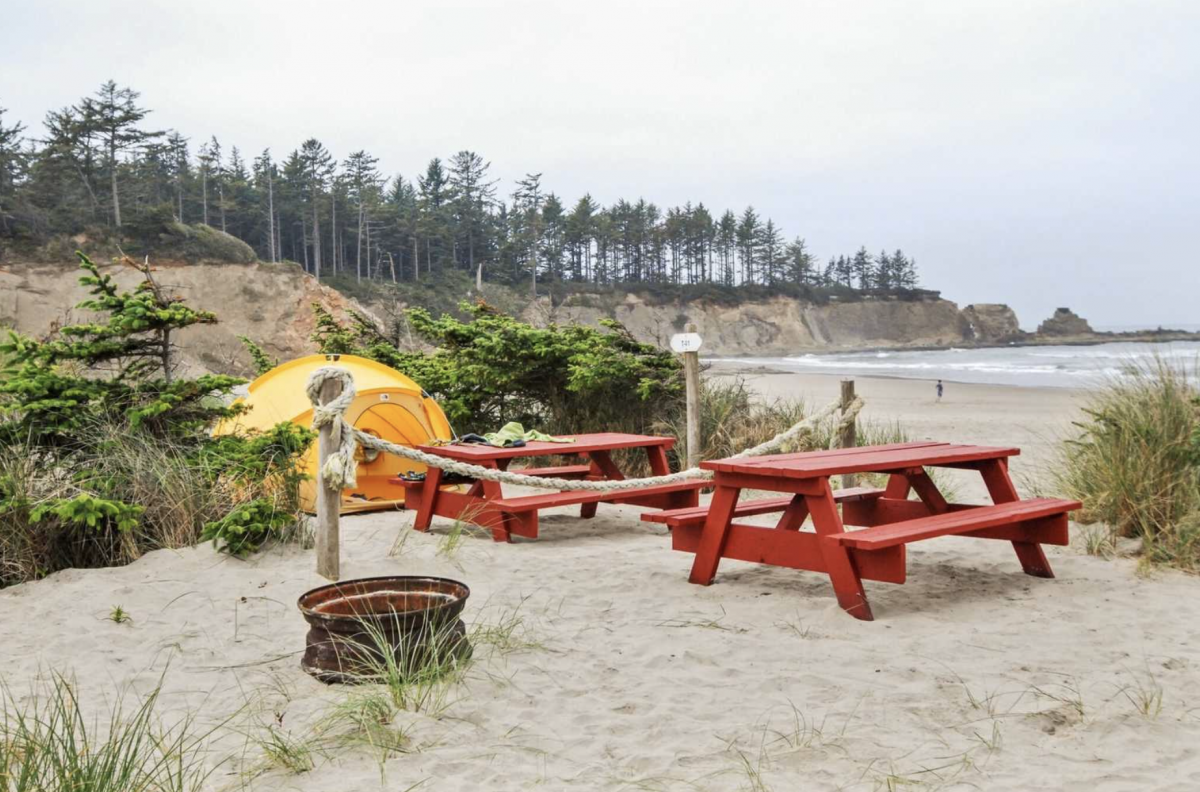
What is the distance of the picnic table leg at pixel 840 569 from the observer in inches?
178

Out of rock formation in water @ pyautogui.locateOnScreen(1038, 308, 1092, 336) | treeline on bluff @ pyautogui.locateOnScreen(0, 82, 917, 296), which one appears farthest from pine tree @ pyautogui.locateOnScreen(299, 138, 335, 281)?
rock formation in water @ pyautogui.locateOnScreen(1038, 308, 1092, 336)

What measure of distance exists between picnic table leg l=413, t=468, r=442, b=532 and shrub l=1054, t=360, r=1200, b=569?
4.40 metres

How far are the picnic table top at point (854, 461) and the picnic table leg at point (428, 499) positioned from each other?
7.48 feet

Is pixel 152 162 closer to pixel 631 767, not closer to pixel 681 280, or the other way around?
pixel 681 280

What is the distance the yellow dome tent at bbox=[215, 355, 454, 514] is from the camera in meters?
7.83

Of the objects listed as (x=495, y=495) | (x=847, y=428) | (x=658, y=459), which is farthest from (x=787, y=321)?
(x=495, y=495)

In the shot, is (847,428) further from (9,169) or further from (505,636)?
(9,169)

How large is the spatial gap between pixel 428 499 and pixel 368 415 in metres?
1.60

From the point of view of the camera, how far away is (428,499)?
679cm

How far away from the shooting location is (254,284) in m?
33.4

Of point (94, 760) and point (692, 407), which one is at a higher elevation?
point (692, 407)

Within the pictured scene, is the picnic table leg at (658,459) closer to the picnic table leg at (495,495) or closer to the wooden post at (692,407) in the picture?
the wooden post at (692,407)

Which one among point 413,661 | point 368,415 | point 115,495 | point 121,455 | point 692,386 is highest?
point 692,386

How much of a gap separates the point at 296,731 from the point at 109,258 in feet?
108
